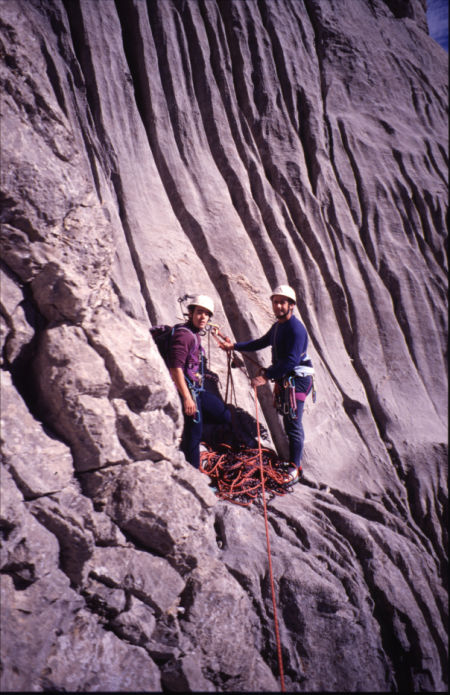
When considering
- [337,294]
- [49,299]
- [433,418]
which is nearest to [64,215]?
[49,299]

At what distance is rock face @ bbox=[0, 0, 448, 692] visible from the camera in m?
2.68

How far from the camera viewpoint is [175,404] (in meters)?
3.52

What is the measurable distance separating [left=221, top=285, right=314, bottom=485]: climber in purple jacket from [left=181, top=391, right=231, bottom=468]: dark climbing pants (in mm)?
539

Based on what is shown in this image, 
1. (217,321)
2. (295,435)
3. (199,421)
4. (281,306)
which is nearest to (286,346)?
(281,306)

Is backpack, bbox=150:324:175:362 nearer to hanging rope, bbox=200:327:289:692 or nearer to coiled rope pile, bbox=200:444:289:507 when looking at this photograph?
hanging rope, bbox=200:327:289:692

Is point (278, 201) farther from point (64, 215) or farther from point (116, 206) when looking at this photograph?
point (64, 215)

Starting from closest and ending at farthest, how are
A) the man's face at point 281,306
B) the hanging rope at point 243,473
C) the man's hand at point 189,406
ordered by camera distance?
the man's hand at point 189,406 → the hanging rope at point 243,473 → the man's face at point 281,306

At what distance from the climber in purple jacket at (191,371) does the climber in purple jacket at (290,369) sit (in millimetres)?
749

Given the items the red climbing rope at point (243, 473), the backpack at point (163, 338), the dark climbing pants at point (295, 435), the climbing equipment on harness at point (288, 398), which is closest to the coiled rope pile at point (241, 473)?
the red climbing rope at point (243, 473)

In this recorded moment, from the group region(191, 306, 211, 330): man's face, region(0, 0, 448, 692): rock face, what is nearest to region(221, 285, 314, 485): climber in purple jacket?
region(0, 0, 448, 692): rock face

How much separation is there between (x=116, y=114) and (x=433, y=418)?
20.4 feet

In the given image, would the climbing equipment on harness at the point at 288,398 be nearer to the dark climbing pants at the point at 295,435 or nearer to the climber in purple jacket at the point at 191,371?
the dark climbing pants at the point at 295,435

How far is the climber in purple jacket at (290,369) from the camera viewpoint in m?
4.39

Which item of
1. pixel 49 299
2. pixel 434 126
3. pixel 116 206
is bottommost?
pixel 49 299
